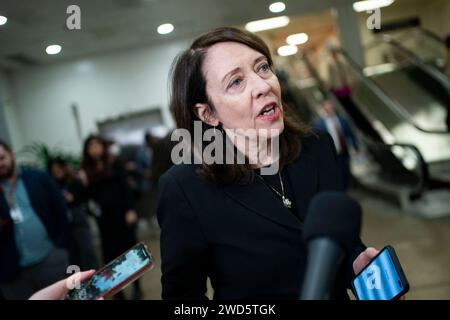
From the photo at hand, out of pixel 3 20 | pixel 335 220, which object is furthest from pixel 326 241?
pixel 3 20

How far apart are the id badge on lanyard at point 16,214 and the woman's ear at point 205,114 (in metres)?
0.61

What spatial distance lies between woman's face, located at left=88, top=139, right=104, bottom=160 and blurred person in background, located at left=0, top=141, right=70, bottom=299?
16 centimetres

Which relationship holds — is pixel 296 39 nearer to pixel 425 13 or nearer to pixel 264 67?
pixel 264 67

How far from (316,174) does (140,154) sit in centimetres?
62

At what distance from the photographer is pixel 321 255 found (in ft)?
1.26

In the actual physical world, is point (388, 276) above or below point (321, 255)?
below

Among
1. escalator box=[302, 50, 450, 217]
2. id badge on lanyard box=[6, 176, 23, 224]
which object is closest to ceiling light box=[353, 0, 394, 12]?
id badge on lanyard box=[6, 176, 23, 224]

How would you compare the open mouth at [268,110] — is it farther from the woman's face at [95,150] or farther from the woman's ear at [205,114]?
the woman's face at [95,150]

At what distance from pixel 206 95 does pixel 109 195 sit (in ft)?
1.58

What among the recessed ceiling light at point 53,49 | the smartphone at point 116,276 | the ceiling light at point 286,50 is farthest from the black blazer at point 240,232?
the recessed ceiling light at point 53,49

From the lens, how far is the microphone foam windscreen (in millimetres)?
404

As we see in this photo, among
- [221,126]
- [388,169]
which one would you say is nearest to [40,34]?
[221,126]

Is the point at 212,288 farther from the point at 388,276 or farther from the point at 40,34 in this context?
the point at 40,34

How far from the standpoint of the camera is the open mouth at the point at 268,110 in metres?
0.68
